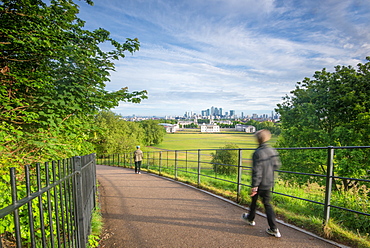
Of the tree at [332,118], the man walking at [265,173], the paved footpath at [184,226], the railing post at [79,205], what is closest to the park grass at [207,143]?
the tree at [332,118]

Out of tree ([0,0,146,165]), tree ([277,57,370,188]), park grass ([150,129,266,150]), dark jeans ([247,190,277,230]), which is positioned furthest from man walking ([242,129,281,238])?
park grass ([150,129,266,150])

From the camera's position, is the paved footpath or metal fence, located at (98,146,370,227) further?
metal fence, located at (98,146,370,227)

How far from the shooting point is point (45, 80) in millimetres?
4609

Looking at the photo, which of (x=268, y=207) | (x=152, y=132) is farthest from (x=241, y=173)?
(x=152, y=132)

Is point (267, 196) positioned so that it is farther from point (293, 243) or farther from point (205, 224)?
point (205, 224)

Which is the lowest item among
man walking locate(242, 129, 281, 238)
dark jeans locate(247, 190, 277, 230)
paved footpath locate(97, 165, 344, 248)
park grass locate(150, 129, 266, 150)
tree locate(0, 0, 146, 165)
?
park grass locate(150, 129, 266, 150)

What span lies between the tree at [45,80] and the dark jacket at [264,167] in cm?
387

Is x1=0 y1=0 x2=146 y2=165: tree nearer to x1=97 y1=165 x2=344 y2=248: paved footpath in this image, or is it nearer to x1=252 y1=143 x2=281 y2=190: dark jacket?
x1=97 y1=165 x2=344 y2=248: paved footpath

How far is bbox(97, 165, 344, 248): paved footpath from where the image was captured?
3.17m

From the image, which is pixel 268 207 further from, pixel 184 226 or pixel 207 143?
pixel 207 143

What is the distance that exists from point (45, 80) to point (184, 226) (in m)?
4.15

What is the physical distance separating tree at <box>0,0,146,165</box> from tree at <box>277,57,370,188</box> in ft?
42.9

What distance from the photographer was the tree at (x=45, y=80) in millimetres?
4086

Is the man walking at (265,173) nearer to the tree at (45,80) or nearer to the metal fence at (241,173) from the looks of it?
the metal fence at (241,173)
